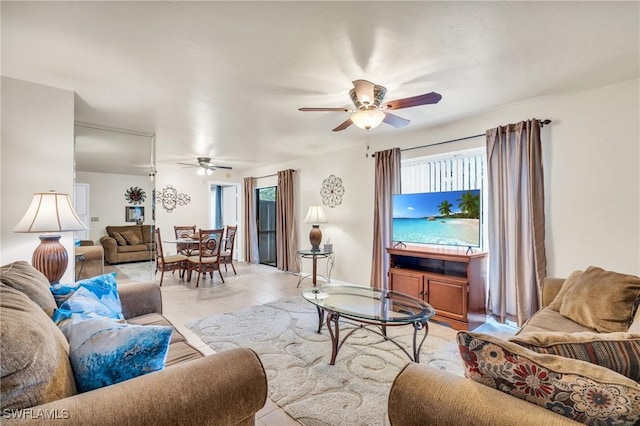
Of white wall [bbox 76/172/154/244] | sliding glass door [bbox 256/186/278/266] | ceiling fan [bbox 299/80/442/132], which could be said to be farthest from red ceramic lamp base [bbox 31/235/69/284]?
sliding glass door [bbox 256/186/278/266]

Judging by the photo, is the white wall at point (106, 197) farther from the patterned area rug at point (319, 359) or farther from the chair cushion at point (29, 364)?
the chair cushion at point (29, 364)

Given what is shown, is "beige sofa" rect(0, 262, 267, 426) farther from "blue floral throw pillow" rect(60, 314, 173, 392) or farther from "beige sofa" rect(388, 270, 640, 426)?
"beige sofa" rect(388, 270, 640, 426)

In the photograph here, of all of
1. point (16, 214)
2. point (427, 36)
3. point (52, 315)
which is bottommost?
point (52, 315)

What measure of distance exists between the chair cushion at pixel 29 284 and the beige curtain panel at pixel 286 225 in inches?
182

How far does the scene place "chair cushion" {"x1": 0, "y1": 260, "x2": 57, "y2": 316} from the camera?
4.36 feet

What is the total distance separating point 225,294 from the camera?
4.49m

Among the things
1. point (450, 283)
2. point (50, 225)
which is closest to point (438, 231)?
point (450, 283)

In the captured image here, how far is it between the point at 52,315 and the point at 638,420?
212cm

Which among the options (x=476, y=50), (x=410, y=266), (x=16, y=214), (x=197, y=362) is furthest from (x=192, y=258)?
(x=476, y=50)

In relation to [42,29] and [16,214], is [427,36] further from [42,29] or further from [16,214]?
[16,214]

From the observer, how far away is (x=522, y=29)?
6.06ft

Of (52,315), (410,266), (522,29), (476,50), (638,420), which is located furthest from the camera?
(410,266)

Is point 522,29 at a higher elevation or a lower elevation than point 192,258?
higher

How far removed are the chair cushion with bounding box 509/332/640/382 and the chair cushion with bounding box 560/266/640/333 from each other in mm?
1322
